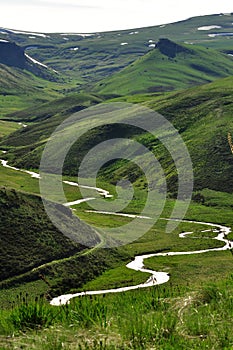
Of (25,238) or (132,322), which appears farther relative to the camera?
(25,238)

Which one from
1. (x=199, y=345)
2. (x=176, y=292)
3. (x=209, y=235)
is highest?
(x=199, y=345)

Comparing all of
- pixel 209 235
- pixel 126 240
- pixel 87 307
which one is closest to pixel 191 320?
pixel 87 307

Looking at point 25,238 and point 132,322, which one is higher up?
point 132,322

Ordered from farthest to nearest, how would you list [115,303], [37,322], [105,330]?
[115,303]
[37,322]
[105,330]

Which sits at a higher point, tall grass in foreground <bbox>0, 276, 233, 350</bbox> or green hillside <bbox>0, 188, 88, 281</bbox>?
tall grass in foreground <bbox>0, 276, 233, 350</bbox>

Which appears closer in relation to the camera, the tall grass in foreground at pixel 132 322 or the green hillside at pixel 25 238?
the tall grass in foreground at pixel 132 322

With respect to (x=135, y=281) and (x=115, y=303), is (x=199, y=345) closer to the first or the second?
(x=115, y=303)

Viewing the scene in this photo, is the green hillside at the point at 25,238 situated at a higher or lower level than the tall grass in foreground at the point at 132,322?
lower

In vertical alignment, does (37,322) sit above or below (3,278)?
above
